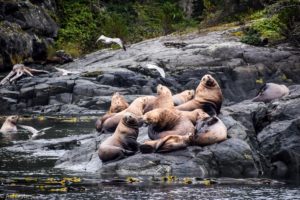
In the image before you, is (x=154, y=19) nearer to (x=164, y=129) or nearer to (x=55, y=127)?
(x=55, y=127)

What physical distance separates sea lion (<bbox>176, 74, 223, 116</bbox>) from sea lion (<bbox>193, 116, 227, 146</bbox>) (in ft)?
6.40

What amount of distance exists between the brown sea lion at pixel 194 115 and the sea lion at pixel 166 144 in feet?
3.87

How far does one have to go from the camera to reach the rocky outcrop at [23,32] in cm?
3384

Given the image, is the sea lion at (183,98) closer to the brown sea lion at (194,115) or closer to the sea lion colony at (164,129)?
the sea lion colony at (164,129)

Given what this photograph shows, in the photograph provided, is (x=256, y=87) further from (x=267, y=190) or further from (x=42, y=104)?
(x=267, y=190)

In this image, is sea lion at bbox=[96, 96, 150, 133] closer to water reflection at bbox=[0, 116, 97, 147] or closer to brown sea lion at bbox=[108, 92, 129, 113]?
brown sea lion at bbox=[108, 92, 129, 113]

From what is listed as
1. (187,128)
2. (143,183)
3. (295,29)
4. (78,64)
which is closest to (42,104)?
(78,64)

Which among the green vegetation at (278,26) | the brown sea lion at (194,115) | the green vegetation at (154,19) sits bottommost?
the brown sea lion at (194,115)

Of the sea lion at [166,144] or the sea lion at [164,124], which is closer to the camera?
the sea lion at [166,144]

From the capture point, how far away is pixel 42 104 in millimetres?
27469

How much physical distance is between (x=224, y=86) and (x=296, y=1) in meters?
5.89

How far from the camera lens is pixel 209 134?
41.8ft

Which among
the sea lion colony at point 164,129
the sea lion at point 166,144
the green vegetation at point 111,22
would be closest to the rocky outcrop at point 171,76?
the green vegetation at point 111,22

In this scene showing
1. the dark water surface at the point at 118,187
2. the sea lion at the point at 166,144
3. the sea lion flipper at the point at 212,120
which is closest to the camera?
the dark water surface at the point at 118,187
